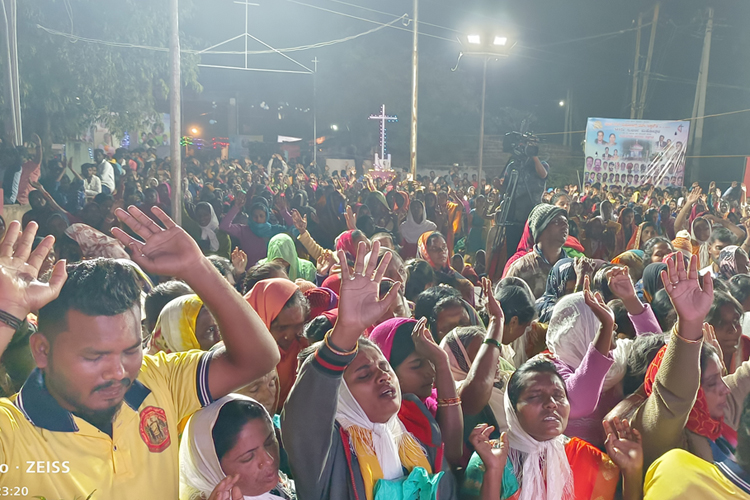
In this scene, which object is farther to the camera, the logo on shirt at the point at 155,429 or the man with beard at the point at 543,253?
the man with beard at the point at 543,253

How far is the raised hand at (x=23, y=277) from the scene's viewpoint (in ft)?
5.19

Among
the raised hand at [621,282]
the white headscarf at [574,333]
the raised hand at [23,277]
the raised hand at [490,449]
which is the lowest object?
the raised hand at [490,449]

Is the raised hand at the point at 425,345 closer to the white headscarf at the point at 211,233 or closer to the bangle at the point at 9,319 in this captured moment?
the bangle at the point at 9,319

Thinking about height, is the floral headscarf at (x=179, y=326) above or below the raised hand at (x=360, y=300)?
below

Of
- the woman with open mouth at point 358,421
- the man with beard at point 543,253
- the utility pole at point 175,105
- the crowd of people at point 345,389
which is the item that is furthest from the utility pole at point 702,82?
the woman with open mouth at point 358,421

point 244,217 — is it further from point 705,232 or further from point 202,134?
point 202,134

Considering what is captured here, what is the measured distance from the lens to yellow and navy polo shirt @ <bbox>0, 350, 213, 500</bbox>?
1.63 meters

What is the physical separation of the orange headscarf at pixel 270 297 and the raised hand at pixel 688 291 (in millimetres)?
1844

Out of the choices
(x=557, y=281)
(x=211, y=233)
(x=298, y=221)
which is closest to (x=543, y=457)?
(x=557, y=281)

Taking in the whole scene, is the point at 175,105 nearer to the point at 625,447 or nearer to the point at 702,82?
the point at 625,447

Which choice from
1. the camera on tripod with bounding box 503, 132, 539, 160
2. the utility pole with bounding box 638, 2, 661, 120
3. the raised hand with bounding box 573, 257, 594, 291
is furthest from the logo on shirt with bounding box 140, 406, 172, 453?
the utility pole with bounding box 638, 2, 661, 120

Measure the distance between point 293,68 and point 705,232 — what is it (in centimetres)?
3719

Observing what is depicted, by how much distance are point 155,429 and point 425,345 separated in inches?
44.2

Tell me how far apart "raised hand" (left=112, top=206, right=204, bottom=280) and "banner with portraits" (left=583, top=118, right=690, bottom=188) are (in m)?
19.5
